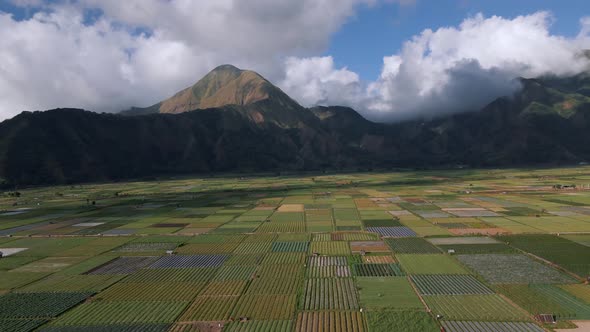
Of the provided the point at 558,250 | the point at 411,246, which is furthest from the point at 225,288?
the point at 558,250

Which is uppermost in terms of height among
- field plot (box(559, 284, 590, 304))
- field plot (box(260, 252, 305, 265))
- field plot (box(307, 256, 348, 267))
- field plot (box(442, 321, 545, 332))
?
field plot (box(260, 252, 305, 265))

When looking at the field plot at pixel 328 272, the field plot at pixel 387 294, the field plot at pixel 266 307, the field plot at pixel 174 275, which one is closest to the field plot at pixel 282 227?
the field plot at pixel 328 272

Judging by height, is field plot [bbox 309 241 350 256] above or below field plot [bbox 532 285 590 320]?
above

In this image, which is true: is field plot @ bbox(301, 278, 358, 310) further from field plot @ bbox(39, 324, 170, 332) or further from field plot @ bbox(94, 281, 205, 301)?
field plot @ bbox(39, 324, 170, 332)

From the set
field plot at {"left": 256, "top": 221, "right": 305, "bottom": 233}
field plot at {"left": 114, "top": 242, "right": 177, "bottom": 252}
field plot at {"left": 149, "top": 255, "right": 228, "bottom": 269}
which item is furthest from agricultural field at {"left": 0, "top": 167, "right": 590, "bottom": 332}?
field plot at {"left": 256, "top": 221, "right": 305, "bottom": 233}

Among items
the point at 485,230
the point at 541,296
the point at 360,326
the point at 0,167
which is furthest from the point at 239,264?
the point at 0,167

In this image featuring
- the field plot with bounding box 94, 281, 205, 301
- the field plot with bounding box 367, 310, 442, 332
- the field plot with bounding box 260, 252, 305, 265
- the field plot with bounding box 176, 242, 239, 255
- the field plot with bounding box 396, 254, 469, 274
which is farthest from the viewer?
the field plot with bounding box 176, 242, 239, 255
